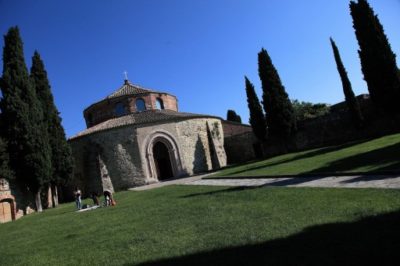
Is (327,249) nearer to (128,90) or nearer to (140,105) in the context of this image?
(140,105)

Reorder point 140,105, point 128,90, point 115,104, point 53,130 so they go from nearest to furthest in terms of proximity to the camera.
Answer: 1. point 53,130
2. point 115,104
3. point 140,105
4. point 128,90

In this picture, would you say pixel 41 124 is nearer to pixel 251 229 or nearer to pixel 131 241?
pixel 131 241

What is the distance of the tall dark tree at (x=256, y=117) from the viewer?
3039 cm

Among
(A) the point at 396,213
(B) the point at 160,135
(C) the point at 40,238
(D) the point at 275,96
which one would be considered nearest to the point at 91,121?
(B) the point at 160,135

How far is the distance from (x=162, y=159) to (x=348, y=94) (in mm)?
16838

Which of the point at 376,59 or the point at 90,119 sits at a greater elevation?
the point at 90,119

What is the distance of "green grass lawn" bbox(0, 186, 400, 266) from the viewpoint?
14.4 ft

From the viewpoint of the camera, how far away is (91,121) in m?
34.1

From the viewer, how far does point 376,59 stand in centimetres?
2186

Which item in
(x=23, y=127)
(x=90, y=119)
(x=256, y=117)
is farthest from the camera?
(x=90, y=119)

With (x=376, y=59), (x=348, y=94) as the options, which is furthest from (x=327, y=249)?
(x=348, y=94)

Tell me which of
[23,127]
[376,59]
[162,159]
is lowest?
[162,159]

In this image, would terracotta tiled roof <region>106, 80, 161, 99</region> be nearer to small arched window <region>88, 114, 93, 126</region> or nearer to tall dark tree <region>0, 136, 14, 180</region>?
small arched window <region>88, 114, 93, 126</region>

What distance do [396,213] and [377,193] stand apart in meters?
1.79
